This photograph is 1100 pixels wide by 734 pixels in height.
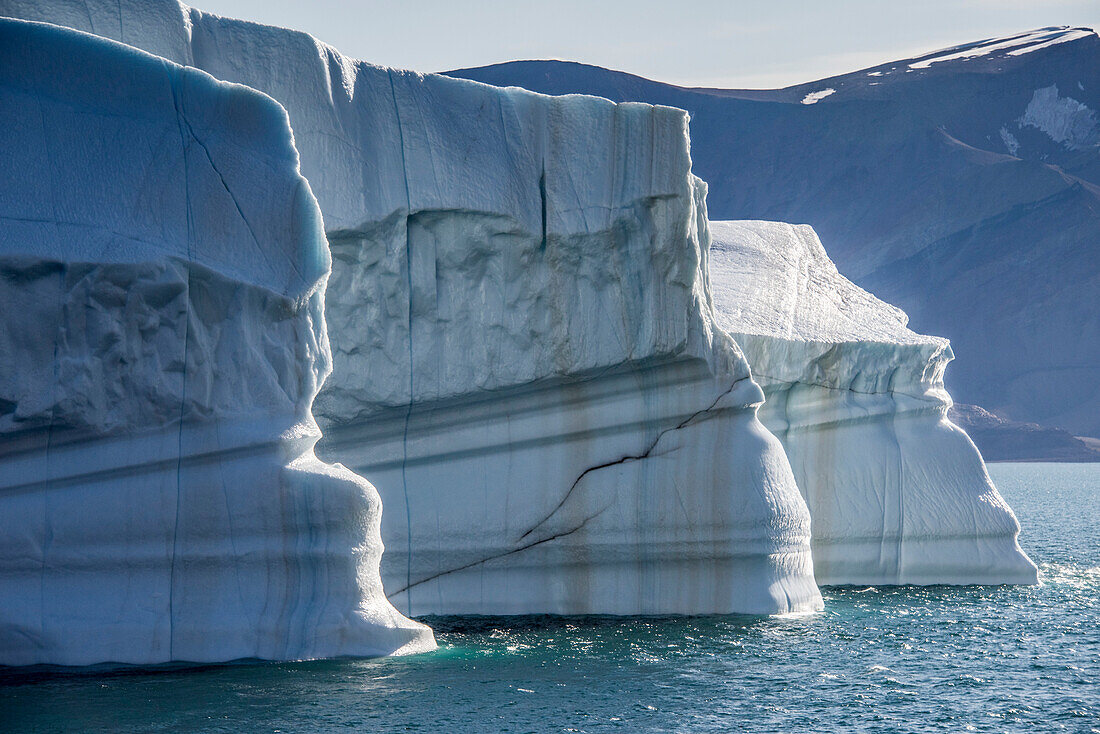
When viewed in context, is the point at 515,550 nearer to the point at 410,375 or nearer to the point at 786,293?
the point at 410,375

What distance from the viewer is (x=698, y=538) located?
10.3 metres

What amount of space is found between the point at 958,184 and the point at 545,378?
66611 millimetres

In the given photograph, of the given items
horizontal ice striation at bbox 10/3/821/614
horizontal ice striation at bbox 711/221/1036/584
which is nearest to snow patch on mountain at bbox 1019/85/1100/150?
horizontal ice striation at bbox 711/221/1036/584

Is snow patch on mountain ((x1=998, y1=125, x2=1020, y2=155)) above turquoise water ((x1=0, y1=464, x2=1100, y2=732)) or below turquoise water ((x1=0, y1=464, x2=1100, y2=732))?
above

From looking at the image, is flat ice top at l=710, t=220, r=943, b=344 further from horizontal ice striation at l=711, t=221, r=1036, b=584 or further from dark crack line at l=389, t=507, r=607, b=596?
dark crack line at l=389, t=507, r=607, b=596

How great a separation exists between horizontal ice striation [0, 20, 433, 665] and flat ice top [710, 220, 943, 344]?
562 centimetres

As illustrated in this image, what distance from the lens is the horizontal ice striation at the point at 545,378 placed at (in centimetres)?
982

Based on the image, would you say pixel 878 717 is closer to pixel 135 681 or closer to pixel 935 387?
pixel 135 681

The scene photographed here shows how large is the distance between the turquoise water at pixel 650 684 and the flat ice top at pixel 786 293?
3309mm

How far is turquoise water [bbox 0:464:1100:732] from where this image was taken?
676cm

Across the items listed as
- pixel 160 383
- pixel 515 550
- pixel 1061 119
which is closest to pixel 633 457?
pixel 515 550

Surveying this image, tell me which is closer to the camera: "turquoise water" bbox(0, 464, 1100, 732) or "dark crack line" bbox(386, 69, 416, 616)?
"turquoise water" bbox(0, 464, 1100, 732)

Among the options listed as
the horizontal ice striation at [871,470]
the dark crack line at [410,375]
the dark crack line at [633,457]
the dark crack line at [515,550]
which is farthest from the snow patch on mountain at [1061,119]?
the dark crack line at [410,375]

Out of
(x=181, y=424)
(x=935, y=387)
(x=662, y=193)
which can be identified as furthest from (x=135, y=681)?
(x=935, y=387)
